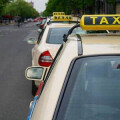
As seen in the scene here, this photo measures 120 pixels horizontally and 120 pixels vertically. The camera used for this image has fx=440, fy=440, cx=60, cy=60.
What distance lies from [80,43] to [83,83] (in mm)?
401

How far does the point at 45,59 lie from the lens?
24.8 ft

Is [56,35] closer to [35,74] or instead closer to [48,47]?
Answer: [48,47]

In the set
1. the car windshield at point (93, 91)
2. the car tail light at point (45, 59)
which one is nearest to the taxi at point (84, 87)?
the car windshield at point (93, 91)

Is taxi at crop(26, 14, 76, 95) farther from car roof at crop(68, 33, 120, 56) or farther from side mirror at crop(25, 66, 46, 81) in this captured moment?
car roof at crop(68, 33, 120, 56)

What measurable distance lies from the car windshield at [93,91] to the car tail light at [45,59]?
4887 mm

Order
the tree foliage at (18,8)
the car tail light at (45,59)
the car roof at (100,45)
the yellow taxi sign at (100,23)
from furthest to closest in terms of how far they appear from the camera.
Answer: the tree foliage at (18,8)
the car tail light at (45,59)
the yellow taxi sign at (100,23)
the car roof at (100,45)

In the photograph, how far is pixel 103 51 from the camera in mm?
2637

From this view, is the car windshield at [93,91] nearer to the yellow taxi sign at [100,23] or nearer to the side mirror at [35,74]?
the yellow taxi sign at [100,23]

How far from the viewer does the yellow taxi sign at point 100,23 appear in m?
3.55

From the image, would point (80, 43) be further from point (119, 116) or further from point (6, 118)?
point (6, 118)

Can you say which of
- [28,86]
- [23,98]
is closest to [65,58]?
[23,98]

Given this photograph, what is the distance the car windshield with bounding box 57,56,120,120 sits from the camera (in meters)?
2.39

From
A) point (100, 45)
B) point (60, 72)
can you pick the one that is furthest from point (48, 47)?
point (60, 72)

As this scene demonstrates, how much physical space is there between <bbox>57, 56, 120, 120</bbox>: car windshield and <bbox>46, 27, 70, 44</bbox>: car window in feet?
17.5
